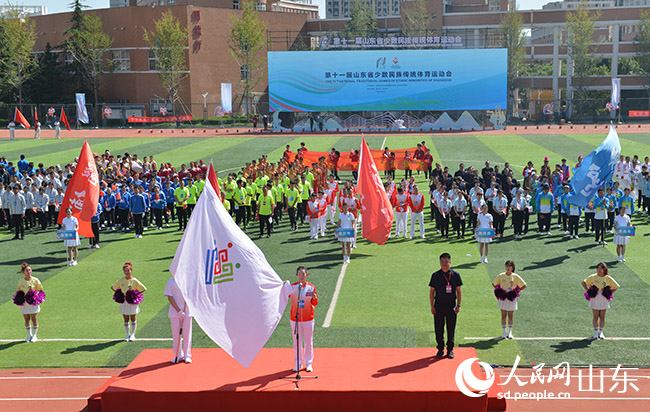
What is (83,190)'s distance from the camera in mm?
21062

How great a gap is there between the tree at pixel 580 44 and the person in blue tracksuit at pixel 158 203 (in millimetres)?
64046

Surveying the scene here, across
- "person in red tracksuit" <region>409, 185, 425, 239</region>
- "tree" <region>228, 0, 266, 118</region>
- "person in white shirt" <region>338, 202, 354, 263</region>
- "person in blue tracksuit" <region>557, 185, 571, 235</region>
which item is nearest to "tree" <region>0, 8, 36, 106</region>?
"tree" <region>228, 0, 266, 118</region>

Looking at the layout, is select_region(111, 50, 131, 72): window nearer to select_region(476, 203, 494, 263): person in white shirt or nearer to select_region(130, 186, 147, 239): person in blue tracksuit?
select_region(130, 186, 147, 239): person in blue tracksuit

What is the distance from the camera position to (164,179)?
3034cm

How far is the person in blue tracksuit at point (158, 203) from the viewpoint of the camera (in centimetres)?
2710

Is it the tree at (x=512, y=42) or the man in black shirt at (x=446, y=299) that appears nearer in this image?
the man in black shirt at (x=446, y=299)

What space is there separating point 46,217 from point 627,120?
63752 millimetres

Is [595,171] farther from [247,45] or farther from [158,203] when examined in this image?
[247,45]

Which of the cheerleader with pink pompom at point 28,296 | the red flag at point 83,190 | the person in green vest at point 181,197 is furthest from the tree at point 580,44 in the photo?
the cheerleader with pink pompom at point 28,296

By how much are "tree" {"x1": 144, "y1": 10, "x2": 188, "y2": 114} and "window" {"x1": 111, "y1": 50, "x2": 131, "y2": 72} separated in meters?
3.23

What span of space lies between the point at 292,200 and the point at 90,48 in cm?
6226

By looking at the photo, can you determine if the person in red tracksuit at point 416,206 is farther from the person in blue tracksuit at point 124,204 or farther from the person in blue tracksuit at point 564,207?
the person in blue tracksuit at point 124,204

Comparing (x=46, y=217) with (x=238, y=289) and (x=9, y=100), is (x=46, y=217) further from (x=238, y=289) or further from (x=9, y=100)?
(x=9, y=100)

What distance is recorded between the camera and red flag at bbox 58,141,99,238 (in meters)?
21.0
